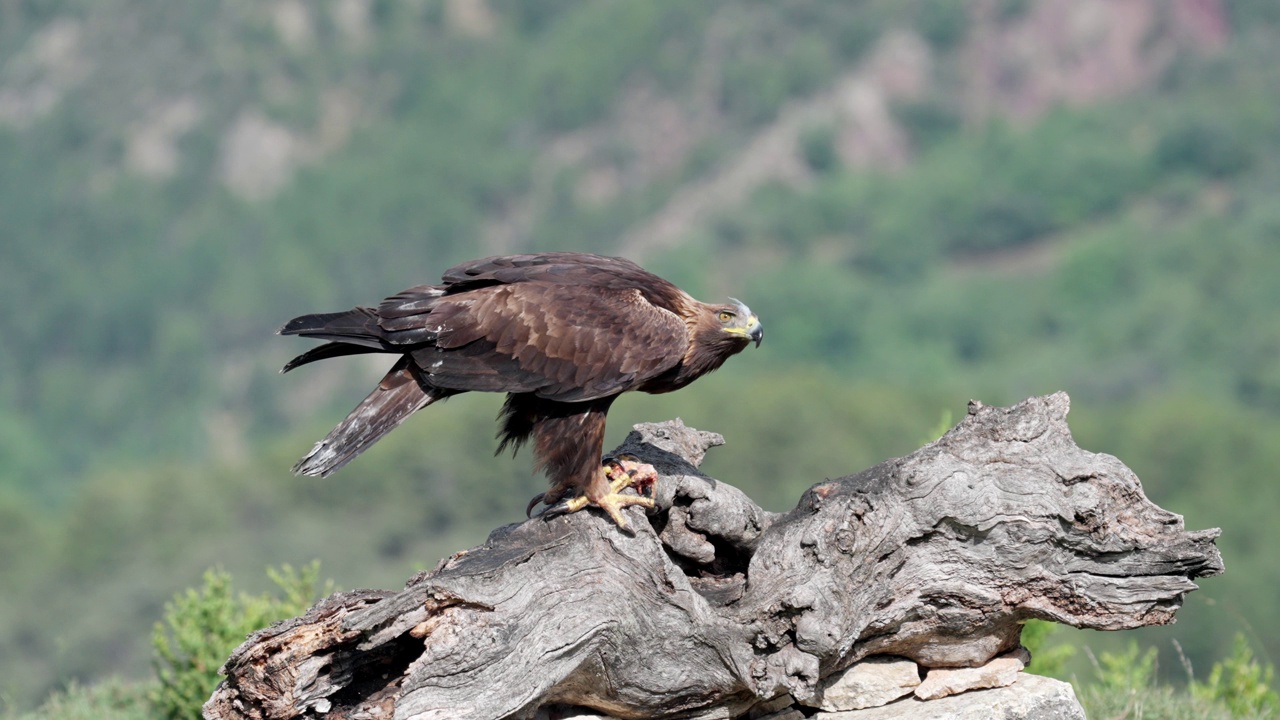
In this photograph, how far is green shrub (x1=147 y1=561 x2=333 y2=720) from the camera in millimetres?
10234

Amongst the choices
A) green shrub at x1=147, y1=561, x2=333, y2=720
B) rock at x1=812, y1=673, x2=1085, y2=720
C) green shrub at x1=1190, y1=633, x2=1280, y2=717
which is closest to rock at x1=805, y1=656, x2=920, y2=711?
rock at x1=812, y1=673, x2=1085, y2=720

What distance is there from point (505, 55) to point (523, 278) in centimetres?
14099

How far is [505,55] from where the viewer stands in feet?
478

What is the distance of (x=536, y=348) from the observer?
7.71m

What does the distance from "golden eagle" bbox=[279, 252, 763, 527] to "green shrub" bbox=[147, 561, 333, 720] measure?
313 cm

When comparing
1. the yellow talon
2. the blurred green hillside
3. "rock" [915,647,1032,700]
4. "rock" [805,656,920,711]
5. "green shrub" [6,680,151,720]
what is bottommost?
"rock" [915,647,1032,700]

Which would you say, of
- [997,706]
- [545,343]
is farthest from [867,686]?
[545,343]

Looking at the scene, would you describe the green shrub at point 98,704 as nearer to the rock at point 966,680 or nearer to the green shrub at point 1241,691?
the rock at point 966,680

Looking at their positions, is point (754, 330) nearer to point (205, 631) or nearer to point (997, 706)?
point (997, 706)

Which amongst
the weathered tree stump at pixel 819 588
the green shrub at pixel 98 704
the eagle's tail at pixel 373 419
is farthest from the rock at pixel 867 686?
the green shrub at pixel 98 704

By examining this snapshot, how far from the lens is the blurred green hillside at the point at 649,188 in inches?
4225

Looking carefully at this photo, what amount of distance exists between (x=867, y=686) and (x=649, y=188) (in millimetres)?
124872

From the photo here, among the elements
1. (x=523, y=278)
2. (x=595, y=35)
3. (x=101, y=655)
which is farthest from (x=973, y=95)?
(x=523, y=278)

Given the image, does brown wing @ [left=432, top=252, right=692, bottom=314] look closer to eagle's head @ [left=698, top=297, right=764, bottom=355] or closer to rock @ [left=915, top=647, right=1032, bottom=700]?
eagle's head @ [left=698, top=297, right=764, bottom=355]
